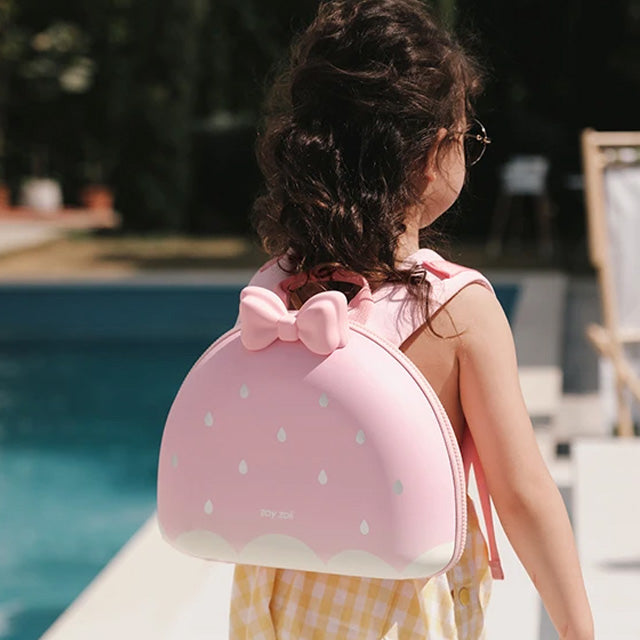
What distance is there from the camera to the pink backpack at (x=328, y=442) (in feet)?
3.68

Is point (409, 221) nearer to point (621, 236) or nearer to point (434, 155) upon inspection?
point (434, 155)

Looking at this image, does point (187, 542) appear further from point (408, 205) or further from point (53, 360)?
point (53, 360)

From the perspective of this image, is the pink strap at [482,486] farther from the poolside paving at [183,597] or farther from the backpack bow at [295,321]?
the poolside paving at [183,597]

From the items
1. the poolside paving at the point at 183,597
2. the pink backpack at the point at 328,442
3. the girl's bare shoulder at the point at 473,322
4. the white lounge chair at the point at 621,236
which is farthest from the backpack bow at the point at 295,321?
the white lounge chair at the point at 621,236

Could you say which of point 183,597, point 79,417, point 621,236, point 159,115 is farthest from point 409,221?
point 159,115

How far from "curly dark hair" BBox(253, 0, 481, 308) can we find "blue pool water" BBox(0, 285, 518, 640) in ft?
10.0

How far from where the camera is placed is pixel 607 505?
2.64m

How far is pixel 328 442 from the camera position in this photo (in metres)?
1.13

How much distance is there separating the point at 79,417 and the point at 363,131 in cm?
568

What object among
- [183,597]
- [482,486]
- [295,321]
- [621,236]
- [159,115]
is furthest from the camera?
[159,115]

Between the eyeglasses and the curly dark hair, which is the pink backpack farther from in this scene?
the eyeglasses

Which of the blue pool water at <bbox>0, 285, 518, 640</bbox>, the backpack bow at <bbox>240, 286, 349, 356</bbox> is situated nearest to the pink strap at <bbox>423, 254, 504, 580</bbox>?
the backpack bow at <bbox>240, 286, 349, 356</bbox>

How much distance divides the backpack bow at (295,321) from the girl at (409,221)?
0.06 m

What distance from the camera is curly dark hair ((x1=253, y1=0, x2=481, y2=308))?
45.2 inches
